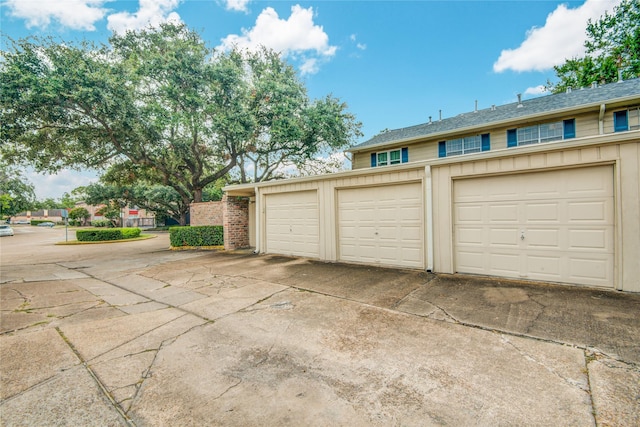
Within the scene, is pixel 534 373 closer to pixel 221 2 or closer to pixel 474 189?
pixel 474 189

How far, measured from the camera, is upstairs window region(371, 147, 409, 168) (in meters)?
13.3

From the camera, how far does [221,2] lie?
400 inches

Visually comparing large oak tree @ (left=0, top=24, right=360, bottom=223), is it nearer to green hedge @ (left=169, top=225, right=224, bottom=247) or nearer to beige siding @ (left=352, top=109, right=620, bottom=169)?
beige siding @ (left=352, top=109, right=620, bottom=169)

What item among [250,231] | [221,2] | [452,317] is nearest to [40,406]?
[452,317]

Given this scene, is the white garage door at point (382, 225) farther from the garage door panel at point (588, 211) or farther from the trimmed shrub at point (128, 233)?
the trimmed shrub at point (128, 233)

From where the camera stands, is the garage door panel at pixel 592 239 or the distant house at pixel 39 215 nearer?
the garage door panel at pixel 592 239

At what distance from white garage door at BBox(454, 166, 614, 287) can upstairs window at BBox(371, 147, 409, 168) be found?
745cm

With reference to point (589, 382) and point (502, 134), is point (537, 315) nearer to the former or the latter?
point (589, 382)

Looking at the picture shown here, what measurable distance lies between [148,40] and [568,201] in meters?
18.2

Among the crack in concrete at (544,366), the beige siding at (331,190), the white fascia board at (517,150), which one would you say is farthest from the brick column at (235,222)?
the crack in concrete at (544,366)

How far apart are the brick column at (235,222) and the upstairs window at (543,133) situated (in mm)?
11136

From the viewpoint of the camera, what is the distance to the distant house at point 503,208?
4762 millimetres

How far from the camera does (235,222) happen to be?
11430 millimetres

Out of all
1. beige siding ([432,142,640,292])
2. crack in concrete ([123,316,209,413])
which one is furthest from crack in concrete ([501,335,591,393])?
crack in concrete ([123,316,209,413])
